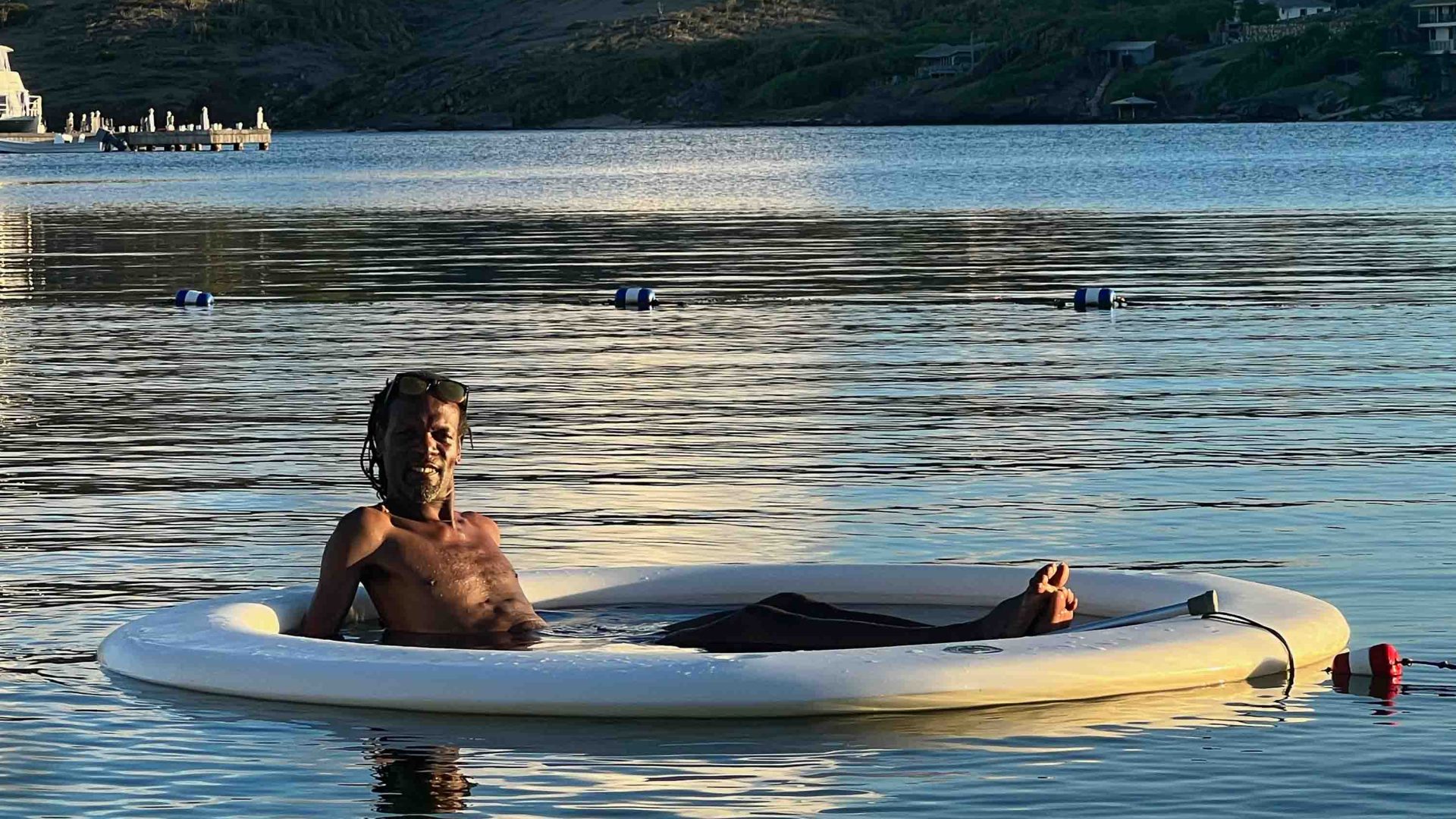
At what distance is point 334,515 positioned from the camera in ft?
59.1

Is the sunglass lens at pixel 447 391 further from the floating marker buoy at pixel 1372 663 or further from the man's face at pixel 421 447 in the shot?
the floating marker buoy at pixel 1372 663

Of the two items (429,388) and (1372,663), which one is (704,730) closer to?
(429,388)

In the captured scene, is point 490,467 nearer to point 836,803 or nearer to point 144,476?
point 144,476

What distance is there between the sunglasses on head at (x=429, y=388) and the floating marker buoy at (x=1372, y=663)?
158 inches

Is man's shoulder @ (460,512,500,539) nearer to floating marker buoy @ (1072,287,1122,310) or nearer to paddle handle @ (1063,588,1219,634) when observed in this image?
paddle handle @ (1063,588,1219,634)

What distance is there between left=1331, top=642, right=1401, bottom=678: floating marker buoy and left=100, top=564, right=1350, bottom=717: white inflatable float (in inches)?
8.6

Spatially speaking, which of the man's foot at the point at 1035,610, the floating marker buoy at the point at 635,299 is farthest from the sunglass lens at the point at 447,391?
the floating marker buoy at the point at 635,299

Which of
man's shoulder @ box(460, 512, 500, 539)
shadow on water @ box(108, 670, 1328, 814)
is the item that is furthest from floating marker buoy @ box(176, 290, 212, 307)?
→ shadow on water @ box(108, 670, 1328, 814)

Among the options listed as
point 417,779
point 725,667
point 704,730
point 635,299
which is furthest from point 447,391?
point 635,299

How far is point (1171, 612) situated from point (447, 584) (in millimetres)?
3298

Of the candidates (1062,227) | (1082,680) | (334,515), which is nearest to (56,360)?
(334,515)

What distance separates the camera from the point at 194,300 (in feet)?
131

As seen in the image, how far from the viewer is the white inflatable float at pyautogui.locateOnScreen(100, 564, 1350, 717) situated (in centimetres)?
1145

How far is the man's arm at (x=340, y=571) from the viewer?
40.6 feet
